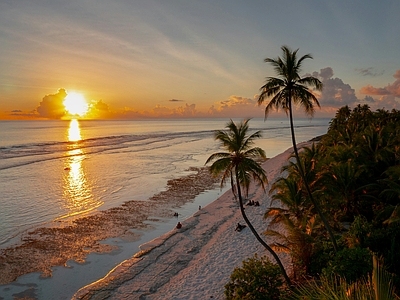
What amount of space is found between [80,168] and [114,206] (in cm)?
2536

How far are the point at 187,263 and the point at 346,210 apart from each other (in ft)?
37.5

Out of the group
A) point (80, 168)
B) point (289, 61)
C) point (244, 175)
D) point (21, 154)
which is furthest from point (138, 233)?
point (21, 154)

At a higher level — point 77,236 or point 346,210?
point 346,210

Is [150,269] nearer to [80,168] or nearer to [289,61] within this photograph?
[289,61]

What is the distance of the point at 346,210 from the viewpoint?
855 inches

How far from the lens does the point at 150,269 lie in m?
19.7

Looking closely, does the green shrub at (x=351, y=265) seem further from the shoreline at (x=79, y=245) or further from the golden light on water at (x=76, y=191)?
the golden light on water at (x=76, y=191)

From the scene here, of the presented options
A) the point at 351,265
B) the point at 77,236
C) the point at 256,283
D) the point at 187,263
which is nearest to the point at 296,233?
the point at 351,265

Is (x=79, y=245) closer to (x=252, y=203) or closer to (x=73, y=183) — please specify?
(x=252, y=203)

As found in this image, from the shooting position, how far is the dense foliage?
1470 centimetres

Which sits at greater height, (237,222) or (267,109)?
(267,109)

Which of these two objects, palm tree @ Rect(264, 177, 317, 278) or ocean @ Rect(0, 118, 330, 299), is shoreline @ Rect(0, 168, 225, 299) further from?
palm tree @ Rect(264, 177, 317, 278)

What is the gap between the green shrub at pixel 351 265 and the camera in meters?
12.9

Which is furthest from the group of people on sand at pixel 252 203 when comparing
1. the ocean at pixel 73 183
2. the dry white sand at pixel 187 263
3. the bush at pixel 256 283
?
the bush at pixel 256 283
